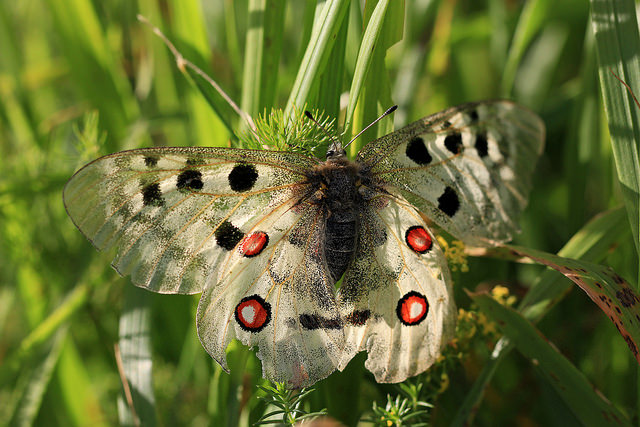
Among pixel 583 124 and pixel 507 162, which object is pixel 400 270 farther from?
pixel 583 124

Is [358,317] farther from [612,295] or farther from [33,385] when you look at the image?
[33,385]

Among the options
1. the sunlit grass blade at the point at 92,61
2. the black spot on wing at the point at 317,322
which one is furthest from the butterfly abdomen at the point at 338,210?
the sunlit grass blade at the point at 92,61

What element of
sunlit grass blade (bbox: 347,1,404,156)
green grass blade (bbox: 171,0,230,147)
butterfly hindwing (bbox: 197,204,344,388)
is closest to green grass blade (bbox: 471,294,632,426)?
butterfly hindwing (bbox: 197,204,344,388)

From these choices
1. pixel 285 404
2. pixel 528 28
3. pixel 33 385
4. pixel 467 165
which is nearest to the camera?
pixel 285 404

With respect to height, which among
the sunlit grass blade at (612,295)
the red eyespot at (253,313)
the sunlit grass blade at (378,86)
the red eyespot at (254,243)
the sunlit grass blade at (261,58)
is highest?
the sunlit grass blade at (261,58)

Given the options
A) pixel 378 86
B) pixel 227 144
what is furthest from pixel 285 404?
pixel 378 86

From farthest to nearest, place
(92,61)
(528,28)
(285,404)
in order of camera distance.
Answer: (92,61), (528,28), (285,404)

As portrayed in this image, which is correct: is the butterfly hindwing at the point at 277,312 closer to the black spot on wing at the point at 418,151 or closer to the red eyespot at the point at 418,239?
the red eyespot at the point at 418,239
